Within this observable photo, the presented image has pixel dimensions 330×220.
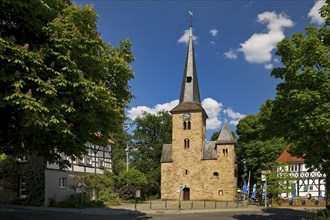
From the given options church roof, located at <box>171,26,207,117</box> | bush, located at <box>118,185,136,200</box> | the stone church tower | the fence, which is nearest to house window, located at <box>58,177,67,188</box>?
the fence

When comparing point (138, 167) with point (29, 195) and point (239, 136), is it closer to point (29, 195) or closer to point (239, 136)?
point (239, 136)

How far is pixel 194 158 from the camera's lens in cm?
4806

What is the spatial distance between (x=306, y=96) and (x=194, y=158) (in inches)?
1377

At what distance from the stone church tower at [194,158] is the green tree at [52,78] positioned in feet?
116

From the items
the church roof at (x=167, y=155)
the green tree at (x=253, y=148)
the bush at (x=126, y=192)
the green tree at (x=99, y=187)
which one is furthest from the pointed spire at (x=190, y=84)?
the green tree at (x=99, y=187)

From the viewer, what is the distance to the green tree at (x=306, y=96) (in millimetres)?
13750

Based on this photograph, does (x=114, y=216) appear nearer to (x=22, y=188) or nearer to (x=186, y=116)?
(x=22, y=188)

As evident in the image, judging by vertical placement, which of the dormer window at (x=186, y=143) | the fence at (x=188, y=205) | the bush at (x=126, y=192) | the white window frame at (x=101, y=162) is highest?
the dormer window at (x=186, y=143)

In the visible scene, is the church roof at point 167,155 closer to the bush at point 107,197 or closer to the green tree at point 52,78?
the bush at point 107,197

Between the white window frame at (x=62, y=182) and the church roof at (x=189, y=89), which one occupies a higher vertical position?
the church roof at (x=189, y=89)

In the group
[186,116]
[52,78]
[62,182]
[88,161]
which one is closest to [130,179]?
[88,161]

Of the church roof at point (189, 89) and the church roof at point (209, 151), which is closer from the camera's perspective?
the church roof at point (209, 151)

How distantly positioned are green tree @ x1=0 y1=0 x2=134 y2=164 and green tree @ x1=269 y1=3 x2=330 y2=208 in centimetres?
721

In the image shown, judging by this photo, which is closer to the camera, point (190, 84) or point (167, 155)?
point (167, 155)
